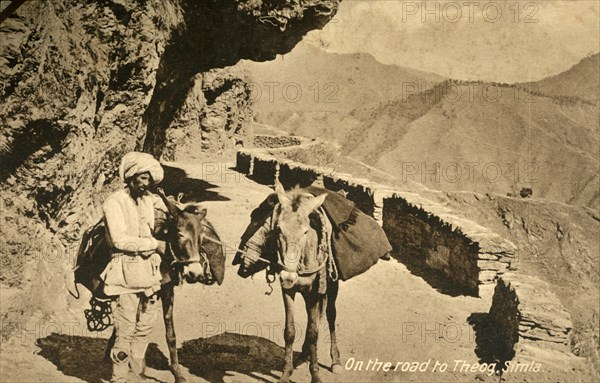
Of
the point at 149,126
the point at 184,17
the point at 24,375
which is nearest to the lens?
the point at 24,375

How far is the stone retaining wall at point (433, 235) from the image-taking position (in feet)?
21.7

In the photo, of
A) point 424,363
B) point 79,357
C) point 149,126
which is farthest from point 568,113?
point 79,357

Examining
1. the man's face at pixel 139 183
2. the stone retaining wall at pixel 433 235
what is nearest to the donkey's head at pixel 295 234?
the man's face at pixel 139 183

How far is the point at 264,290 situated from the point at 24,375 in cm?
232

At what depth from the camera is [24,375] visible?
551cm

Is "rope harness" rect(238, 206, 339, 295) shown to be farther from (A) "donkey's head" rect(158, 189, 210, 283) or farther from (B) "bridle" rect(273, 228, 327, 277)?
(A) "donkey's head" rect(158, 189, 210, 283)

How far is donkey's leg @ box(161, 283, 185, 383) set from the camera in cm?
559

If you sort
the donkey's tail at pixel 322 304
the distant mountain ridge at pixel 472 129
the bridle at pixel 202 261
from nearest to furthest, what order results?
1. the bridle at pixel 202 261
2. the donkey's tail at pixel 322 304
3. the distant mountain ridge at pixel 472 129

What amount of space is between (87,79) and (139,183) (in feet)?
4.77

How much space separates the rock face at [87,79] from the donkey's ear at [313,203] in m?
2.40

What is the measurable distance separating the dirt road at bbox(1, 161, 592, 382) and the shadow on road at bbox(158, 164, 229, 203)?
49 cm

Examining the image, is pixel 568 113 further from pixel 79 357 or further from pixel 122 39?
pixel 79 357

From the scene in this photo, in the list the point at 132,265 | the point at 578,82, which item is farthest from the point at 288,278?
the point at 578,82

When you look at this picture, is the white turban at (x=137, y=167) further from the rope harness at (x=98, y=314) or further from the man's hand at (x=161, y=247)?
the rope harness at (x=98, y=314)
